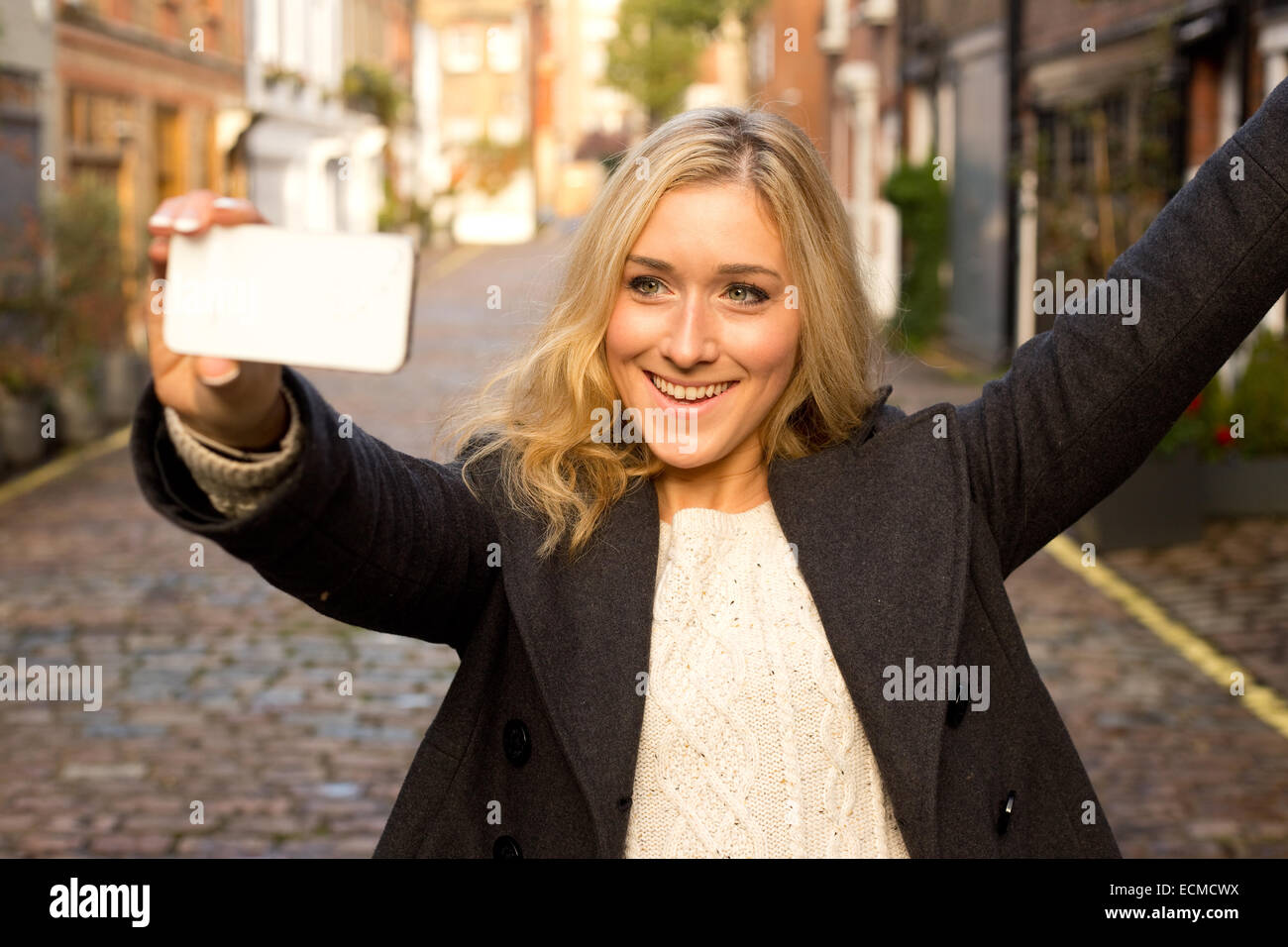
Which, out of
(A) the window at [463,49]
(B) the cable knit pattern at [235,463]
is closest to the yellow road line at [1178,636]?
(B) the cable knit pattern at [235,463]

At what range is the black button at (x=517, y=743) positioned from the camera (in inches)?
79.0

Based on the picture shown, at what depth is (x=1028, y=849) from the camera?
6.90ft

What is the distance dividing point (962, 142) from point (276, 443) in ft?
58.2

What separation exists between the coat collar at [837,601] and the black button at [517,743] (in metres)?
0.07

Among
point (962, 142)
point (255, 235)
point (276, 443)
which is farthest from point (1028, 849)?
point (962, 142)

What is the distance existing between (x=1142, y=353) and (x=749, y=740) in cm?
71

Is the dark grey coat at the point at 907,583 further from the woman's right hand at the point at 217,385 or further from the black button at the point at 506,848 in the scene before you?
the woman's right hand at the point at 217,385

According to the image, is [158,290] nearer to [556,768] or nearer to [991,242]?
[556,768]

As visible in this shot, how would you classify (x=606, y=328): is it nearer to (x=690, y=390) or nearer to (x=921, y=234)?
(x=690, y=390)

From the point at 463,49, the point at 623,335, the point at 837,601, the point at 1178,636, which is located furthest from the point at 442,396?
the point at 463,49

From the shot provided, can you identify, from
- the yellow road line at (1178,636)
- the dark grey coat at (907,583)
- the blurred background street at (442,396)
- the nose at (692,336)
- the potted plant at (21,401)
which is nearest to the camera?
the dark grey coat at (907,583)

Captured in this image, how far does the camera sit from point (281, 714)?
6.19 meters

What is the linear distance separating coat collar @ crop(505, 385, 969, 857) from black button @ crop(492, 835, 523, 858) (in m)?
0.13
